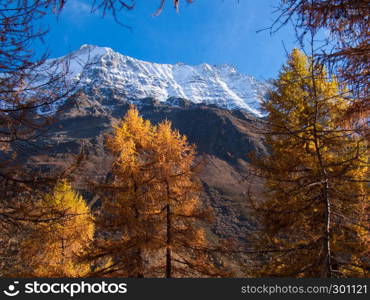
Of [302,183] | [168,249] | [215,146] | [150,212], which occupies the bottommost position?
[168,249]

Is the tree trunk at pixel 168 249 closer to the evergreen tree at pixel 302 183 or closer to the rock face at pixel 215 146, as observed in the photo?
the evergreen tree at pixel 302 183

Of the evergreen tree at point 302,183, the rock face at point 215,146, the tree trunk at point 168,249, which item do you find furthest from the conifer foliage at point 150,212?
the rock face at point 215,146

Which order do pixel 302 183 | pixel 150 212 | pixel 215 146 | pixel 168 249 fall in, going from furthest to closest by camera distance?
pixel 215 146 < pixel 150 212 < pixel 168 249 < pixel 302 183

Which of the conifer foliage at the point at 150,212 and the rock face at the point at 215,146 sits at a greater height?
the rock face at the point at 215,146

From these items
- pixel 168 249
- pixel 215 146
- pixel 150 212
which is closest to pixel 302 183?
pixel 168 249

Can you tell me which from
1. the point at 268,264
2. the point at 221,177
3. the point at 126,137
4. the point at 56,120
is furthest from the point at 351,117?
the point at 221,177

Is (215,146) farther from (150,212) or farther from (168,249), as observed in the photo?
(168,249)

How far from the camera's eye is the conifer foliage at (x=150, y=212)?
311 inches

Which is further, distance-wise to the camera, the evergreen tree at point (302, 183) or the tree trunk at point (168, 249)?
the tree trunk at point (168, 249)

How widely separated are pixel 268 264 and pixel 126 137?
19.7 feet

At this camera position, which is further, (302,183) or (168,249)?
(168,249)

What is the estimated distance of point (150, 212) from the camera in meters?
8.64

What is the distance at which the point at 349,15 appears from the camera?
3.01 m

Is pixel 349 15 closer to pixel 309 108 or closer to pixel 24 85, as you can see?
pixel 24 85
